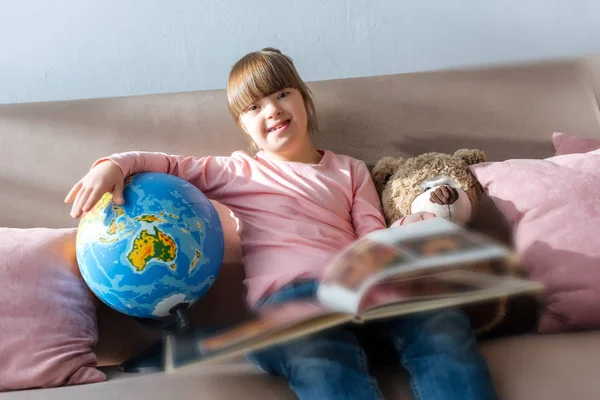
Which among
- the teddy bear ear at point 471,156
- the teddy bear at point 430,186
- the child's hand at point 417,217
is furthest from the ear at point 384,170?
the child's hand at point 417,217

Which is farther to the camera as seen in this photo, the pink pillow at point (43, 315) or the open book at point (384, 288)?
the pink pillow at point (43, 315)

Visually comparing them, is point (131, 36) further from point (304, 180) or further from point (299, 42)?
point (304, 180)

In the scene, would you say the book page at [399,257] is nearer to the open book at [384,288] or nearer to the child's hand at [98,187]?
the open book at [384,288]

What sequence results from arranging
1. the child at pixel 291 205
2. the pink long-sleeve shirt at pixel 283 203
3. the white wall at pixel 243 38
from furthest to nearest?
1. the white wall at pixel 243 38
2. the pink long-sleeve shirt at pixel 283 203
3. the child at pixel 291 205

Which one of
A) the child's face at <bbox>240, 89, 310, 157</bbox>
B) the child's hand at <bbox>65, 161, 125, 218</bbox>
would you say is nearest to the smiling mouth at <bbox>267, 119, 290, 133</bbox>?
the child's face at <bbox>240, 89, 310, 157</bbox>

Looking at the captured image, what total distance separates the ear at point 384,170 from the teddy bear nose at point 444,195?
0.56 feet

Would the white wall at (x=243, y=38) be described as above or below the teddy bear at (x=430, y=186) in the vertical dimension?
above

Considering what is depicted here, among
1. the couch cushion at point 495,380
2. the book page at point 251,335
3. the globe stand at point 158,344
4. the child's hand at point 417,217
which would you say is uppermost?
the child's hand at point 417,217

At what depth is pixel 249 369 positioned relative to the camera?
1.23m

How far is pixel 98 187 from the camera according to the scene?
1.30 m

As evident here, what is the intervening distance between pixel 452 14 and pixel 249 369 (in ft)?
4.10

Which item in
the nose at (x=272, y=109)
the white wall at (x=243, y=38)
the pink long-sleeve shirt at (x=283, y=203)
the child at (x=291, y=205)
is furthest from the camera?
the white wall at (x=243, y=38)

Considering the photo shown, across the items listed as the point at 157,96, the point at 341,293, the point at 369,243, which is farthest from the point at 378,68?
the point at 341,293

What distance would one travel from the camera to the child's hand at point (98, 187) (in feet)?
4.29
